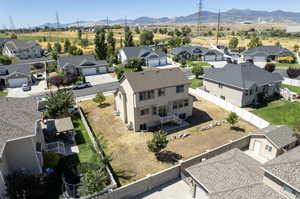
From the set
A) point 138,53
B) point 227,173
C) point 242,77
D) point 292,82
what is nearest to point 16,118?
point 227,173

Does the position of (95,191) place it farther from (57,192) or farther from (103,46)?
(103,46)

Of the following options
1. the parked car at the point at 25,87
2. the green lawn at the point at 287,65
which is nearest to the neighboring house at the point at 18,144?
the parked car at the point at 25,87

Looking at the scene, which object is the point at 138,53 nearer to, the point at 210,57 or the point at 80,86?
the point at 210,57

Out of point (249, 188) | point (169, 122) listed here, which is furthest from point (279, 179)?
point (169, 122)

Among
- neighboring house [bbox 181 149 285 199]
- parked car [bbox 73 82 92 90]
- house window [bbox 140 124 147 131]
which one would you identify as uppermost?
parked car [bbox 73 82 92 90]

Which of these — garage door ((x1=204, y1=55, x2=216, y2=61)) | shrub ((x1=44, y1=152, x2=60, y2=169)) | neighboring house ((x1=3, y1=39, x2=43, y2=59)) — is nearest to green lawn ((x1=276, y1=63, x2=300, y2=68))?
garage door ((x1=204, y1=55, x2=216, y2=61))

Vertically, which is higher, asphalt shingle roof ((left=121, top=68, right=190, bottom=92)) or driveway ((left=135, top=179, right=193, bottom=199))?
asphalt shingle roof ((left=121, top=68, right=190, bottom=92))

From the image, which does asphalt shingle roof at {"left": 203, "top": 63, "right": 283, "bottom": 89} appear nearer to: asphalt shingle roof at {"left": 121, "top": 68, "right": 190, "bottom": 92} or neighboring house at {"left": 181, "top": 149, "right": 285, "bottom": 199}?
asphalt shingle roof at {"left": 121, "top": 68, "right": 190, "bottom": 92}

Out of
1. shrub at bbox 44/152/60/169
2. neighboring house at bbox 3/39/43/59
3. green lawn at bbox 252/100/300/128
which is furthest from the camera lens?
neighboring house at bbox 3/39/43/59
